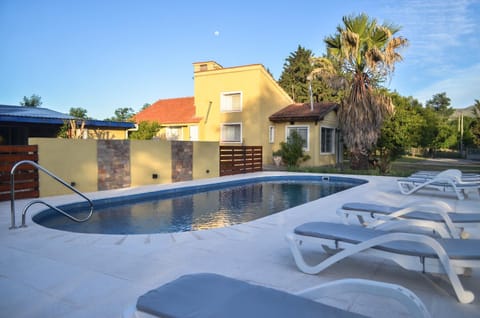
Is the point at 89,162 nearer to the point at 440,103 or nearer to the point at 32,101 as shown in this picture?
the point at 32,101

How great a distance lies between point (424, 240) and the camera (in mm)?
2996

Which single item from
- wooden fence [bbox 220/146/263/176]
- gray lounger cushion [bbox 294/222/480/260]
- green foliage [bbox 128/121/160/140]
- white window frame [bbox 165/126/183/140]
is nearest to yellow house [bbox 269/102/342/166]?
wooden fence [bbox 220/146/263/176]

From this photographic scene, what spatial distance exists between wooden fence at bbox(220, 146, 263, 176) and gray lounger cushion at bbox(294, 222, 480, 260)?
499 inches

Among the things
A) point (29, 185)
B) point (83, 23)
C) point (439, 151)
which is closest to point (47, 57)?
point (83, 23)

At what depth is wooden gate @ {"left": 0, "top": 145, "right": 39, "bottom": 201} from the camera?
8711 millimetres

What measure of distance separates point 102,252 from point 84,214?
14.7 feet

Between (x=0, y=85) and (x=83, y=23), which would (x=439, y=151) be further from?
(x=0, y=85)

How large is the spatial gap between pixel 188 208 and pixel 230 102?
15162 millimetres

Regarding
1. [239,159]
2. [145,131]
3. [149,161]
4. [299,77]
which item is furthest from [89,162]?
[299,77]

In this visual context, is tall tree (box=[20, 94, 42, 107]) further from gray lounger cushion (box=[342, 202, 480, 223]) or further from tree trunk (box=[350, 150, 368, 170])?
gray lounger cushion (box=[342, 202, 480, 223])

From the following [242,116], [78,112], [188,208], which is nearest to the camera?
[188,208]

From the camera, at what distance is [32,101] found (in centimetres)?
3912

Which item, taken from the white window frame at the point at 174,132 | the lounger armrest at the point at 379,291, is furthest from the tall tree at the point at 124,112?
the lounger armrest at the point at 379,291

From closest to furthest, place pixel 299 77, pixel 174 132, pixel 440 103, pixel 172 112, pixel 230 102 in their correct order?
pixel 230 102 < pixel 174 132 < pixel 172 112 < pixel 299 77 < pixel 440 103
